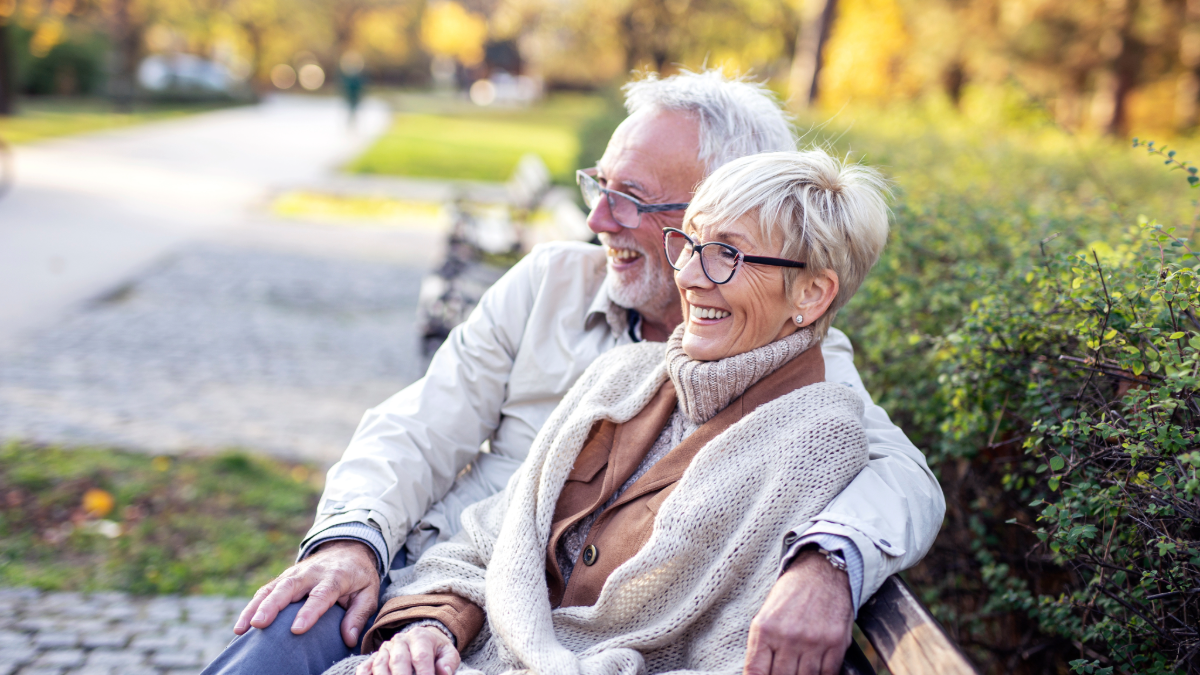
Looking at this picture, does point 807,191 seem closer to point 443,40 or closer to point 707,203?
point 707,203

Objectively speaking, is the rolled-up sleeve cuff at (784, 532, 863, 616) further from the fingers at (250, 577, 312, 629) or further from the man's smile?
the man's smile

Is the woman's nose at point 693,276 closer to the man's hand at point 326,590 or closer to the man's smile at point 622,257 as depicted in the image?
the man's smile at point 622,257

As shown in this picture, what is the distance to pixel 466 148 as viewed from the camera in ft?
83.0

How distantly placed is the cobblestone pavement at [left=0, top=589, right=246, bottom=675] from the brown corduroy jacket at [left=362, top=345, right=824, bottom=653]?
56.7 inches

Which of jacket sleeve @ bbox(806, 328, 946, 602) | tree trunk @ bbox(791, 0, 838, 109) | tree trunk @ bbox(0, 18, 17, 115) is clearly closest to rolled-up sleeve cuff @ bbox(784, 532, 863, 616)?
jacket sleeve @ bbox(806, 328, 946, 602)

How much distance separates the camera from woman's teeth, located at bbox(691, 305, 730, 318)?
204 cm

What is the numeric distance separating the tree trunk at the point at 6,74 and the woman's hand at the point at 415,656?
895 inches

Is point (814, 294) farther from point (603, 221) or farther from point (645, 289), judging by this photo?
point (603, 221)

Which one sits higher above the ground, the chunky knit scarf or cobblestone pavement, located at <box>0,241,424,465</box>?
the chunky knit scarf

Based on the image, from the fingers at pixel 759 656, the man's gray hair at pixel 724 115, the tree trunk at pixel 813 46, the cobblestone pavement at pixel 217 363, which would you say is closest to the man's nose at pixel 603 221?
the man's gray hair at pixel 724 115

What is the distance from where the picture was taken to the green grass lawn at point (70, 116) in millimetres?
18625

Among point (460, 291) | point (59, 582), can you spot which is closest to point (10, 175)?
point (460, 291)

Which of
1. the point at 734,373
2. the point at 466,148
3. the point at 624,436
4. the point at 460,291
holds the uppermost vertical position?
the point at 734,373

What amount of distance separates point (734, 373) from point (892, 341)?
1.33m
